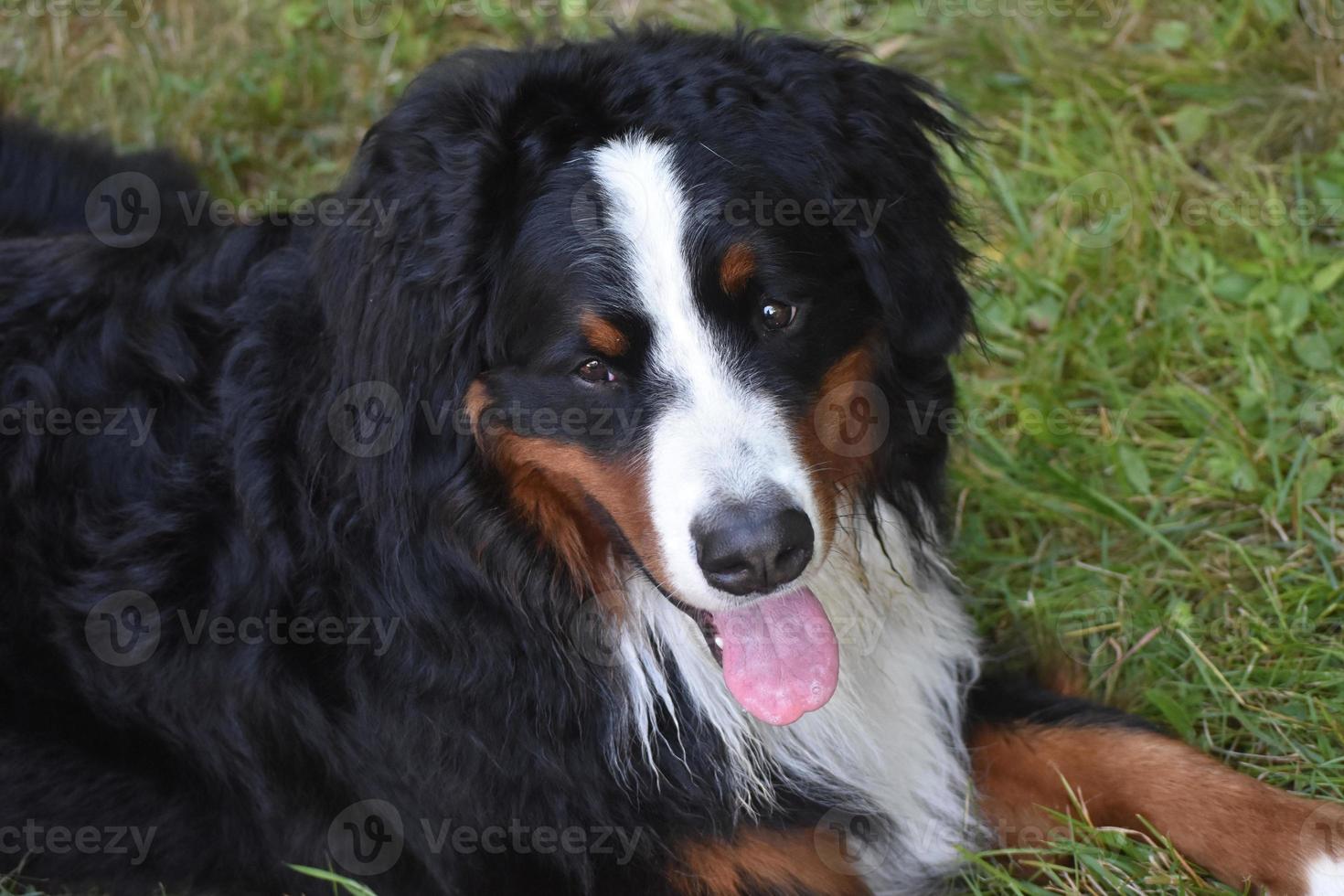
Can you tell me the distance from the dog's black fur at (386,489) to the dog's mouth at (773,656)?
201 mm

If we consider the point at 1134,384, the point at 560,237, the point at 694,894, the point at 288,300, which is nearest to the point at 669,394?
the point at 560,237

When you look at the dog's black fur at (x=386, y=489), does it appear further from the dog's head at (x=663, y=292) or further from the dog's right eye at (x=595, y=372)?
the dog's right eye at (x=595, y=372)

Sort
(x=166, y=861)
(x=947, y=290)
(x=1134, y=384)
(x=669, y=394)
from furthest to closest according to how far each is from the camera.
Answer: (x=1134, y=384)
(x=166, y=861)
(x=947, y=290)
(x=669, y=394)

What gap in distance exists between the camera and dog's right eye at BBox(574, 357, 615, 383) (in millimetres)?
2423

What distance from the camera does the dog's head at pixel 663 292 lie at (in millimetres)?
2367

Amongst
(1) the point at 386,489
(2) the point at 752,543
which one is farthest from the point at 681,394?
(1) the point at 386,489

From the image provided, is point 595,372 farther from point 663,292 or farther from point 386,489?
point 386,489

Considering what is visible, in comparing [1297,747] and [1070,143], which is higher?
[1070,143]

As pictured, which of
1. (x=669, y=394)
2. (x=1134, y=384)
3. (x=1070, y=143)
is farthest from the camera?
(x=1070, y=143)

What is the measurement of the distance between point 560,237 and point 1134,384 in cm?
230

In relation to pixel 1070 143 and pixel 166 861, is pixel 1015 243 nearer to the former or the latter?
pixel 1070 143

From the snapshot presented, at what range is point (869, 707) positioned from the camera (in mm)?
2932

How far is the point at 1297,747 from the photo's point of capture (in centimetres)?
306

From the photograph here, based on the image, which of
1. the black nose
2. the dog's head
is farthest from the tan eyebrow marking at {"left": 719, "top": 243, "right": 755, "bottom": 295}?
the black nose
